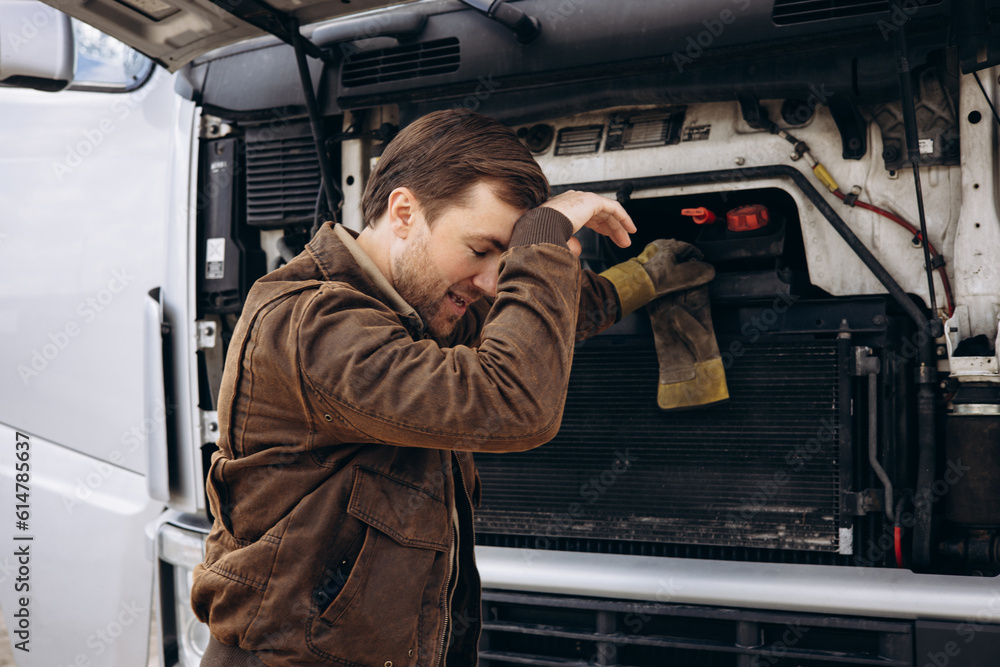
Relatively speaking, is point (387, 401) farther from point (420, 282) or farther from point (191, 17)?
point (191, 17)

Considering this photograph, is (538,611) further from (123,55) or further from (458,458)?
(123,55)

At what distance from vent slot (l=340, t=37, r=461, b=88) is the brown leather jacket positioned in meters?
0.89

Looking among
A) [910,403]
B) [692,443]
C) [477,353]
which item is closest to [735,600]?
[692,443]

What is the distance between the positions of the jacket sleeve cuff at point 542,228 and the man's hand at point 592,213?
0.12 ft

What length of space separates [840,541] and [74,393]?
2.25m

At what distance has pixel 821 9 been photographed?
1795 millimetres

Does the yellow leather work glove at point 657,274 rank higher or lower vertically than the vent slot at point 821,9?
lower

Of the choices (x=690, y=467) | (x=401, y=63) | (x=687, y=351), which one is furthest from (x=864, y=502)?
(x=401, y=63)

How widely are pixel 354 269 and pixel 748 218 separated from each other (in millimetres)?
1033

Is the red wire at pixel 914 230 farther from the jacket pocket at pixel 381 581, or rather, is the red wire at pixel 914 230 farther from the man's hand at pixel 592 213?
the jacket pocket at pixel 381 581

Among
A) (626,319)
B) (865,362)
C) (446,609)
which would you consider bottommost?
(446,609)

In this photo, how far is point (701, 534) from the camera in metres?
2.10

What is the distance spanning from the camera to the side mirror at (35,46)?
2316 millimetres

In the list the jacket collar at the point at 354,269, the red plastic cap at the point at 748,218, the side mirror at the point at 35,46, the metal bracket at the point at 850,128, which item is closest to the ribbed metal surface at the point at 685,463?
the red plastic cap at the point at 748,218
